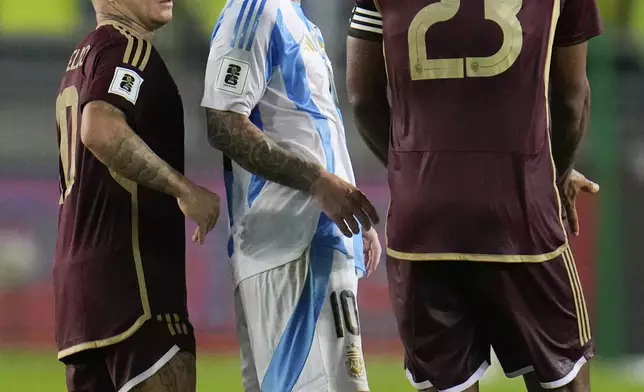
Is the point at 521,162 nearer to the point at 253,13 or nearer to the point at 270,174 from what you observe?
the point at 270,174

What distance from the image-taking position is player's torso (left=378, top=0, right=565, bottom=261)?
1.63 m

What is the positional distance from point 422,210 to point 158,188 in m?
0.53

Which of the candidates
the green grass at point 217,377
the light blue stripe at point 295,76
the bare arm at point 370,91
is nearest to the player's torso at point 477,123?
the bare arm at point 370,91

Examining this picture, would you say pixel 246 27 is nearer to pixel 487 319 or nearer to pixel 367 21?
pixel 367 21

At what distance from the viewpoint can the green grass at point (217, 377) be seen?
3.69 metres

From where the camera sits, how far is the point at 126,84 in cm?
192

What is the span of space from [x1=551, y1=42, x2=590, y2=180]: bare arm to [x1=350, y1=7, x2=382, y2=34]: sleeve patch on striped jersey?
321 mm

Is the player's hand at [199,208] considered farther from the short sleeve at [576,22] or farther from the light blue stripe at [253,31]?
the short sleeve at [576,22]

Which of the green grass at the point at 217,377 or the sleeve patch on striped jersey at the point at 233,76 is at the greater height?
the sleeve patch on striped jersey at the point at 233,76

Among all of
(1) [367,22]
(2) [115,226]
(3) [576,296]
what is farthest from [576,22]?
(2) [115,226]

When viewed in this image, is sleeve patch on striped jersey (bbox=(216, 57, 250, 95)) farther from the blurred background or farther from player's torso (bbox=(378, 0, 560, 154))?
the blurred background

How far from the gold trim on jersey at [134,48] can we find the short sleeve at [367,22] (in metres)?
0.45

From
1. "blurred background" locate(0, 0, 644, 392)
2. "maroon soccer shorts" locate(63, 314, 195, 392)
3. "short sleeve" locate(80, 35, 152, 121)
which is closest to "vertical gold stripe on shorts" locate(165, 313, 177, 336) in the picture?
"maroon soccer shorts" locate(63, 314, 195, 392)

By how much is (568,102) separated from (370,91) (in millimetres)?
371
